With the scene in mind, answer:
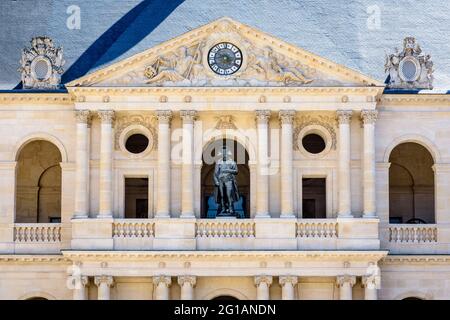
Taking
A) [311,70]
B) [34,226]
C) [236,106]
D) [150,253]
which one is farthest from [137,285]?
[311,70]

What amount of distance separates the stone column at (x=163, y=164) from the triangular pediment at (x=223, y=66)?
1178mm

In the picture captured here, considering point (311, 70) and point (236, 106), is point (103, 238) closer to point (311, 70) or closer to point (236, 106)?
point (236, 106)

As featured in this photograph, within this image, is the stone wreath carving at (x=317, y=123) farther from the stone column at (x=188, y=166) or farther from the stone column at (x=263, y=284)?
the stone column at (x=263, y=284)

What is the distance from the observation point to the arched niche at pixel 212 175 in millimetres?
38500

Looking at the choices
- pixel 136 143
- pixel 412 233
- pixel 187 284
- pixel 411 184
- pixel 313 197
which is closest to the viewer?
pixel 187 284

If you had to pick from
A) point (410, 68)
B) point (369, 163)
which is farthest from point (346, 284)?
point (410, 68)

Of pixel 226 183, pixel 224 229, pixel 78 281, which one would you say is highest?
pixel 226 183

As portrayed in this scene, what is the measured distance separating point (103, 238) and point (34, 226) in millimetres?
2985

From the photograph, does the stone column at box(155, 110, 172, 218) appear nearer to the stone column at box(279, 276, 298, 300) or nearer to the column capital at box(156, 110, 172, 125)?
the column capital at box(156, 110, 172, 125)

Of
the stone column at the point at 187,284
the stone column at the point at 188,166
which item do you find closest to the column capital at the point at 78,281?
the stone column at the point at 187,284

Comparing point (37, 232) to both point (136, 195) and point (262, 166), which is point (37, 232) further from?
point (262, 166)

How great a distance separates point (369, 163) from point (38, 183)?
1252 centimetres

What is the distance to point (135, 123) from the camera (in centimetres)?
3788

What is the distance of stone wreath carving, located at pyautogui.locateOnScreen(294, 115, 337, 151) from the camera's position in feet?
124
